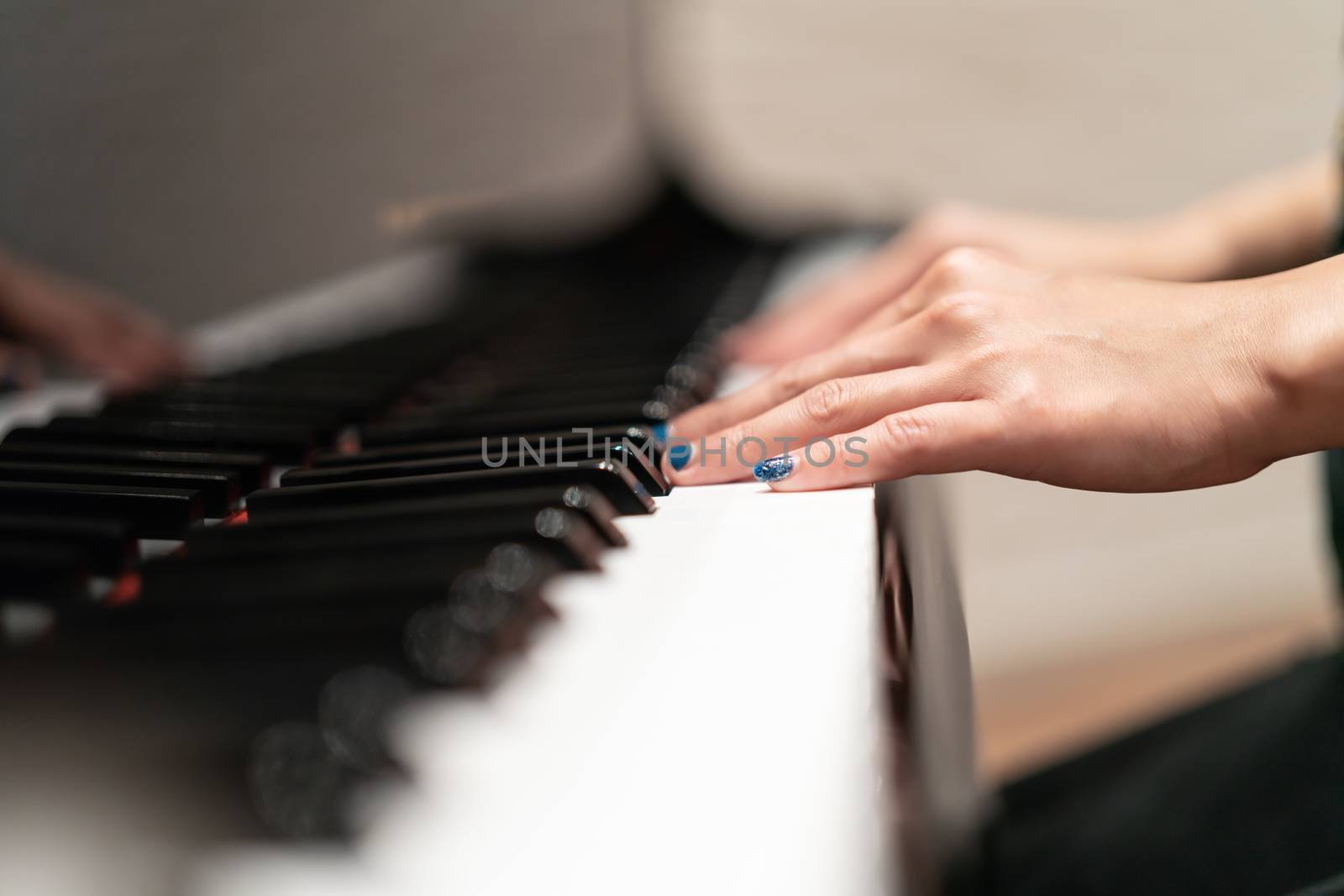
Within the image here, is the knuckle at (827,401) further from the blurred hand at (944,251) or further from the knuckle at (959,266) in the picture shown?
the blurred hand at (944,251)

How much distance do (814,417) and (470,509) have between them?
0.64 feet

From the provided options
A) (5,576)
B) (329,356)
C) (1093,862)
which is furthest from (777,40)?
(5,576)

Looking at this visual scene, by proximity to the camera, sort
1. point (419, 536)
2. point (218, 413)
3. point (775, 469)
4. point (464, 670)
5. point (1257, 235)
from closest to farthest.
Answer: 1. point (464, 670)
2. point (419, 536)
3. point (775, 469)
4. point (218, 413)
5. point (1257, 235)

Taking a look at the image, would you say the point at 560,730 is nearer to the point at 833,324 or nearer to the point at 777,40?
the point at 833,324

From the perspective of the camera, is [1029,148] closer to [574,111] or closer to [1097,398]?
[574,111]

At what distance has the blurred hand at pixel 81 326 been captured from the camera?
0.71 meters

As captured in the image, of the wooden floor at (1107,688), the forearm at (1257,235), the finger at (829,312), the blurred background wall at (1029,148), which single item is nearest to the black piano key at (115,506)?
the finger at (829,312)

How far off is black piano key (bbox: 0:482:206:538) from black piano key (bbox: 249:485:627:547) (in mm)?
41

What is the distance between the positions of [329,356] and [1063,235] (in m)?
0.74

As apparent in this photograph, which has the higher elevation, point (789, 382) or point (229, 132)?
point (229, 132)

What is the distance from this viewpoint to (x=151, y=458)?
496 millimetres

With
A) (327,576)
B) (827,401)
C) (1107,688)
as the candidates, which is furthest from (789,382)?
(1107,688)

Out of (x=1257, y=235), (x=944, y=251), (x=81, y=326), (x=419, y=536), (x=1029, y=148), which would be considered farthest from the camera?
(x=1029, y=148)

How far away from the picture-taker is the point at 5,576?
1.14 feet
